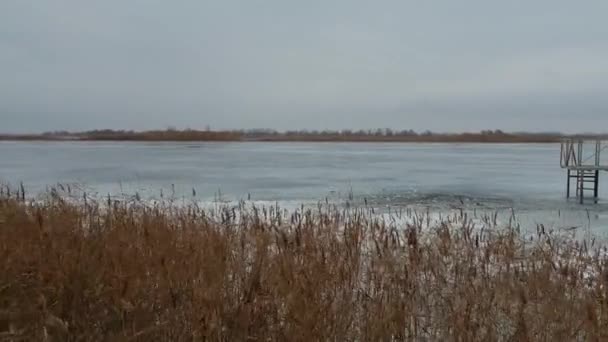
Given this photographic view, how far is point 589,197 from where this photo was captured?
17.3m

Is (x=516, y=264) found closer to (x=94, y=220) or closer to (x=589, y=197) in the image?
(x=94, y=220)

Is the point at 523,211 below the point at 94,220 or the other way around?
below

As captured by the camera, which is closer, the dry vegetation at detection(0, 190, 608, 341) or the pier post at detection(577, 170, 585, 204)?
the dry vegetation at detection(0, 190, 608, 341)

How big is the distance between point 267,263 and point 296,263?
0.86 ft

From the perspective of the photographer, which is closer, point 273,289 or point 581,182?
point 273,289

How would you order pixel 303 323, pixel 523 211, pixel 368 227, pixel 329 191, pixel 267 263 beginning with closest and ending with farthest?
pixel 303 323 → pixel 267 263 → pixel 368 227 → pixel 523 211 → pixel 329 191

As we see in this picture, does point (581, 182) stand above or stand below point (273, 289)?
below

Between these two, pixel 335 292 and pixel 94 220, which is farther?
pixel 94 220

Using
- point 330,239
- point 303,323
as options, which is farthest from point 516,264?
point 303,323

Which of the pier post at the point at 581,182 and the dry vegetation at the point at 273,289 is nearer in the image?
the dry vegetation at the point at 273,289

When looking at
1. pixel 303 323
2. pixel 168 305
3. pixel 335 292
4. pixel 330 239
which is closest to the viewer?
pixel 303 323

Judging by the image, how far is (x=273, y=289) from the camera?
3818 mm

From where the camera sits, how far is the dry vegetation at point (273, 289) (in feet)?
10.7

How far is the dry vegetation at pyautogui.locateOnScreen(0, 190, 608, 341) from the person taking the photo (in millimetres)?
3273
